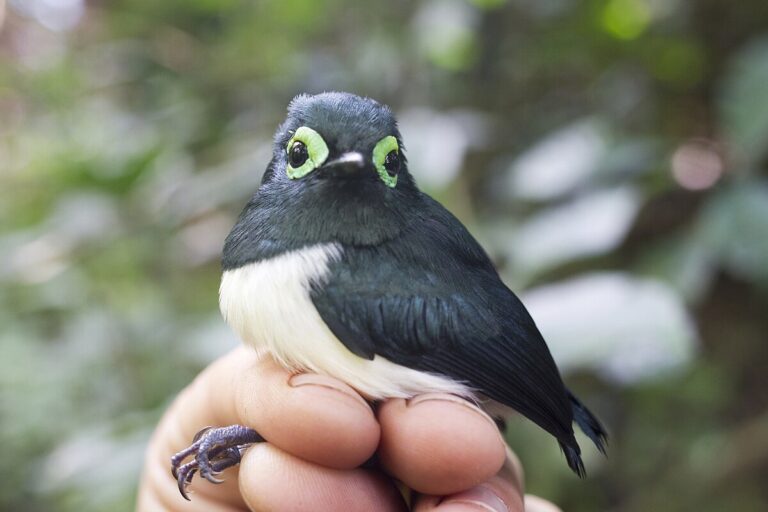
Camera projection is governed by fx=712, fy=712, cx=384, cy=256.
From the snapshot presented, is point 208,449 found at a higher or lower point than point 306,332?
lower

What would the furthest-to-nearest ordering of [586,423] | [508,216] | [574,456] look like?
[508,216], [586,423], [574,456]

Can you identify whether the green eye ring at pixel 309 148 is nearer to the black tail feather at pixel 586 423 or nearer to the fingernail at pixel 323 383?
the fingernail at pixel 323 383

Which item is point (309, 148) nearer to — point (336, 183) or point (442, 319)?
point (336, 183)

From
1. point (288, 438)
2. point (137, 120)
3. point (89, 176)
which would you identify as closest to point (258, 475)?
point (288, 438)

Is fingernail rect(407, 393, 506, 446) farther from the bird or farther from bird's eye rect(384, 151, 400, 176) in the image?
bird's eye rect(384, 151, 400, 176)

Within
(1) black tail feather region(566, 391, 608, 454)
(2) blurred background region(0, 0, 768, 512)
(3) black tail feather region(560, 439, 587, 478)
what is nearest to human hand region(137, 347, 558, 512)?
(3) black tail feather region(560, 439, 587, 478)

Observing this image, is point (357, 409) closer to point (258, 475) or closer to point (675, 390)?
point (258, 475)

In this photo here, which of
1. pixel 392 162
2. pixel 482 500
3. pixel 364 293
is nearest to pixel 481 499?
pixel 482 500
